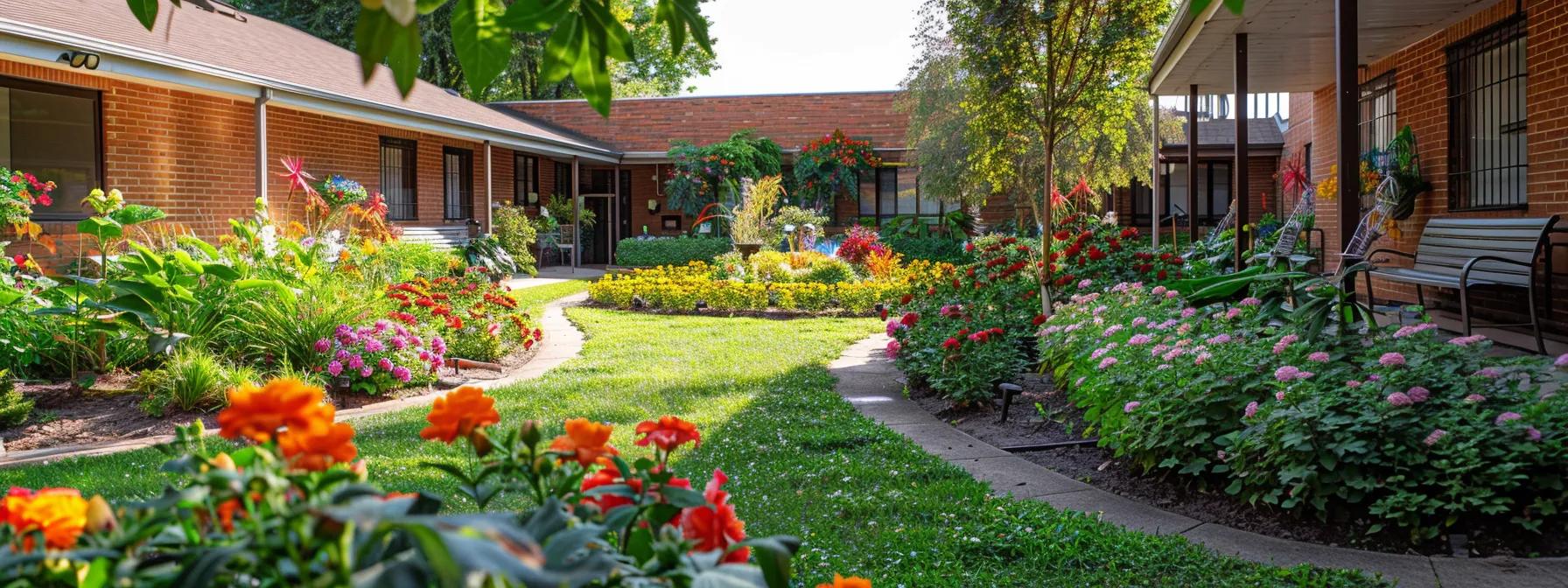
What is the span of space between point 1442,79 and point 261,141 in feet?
35.9

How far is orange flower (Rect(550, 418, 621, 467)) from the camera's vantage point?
52.6 inches

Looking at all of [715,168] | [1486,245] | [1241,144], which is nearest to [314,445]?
[1486,245]

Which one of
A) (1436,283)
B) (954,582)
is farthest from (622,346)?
(954,582)

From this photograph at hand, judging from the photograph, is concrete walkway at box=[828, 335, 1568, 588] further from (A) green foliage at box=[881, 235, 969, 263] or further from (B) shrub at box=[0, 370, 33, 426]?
(A) green foliage at box=[881, 235, 969, 263]

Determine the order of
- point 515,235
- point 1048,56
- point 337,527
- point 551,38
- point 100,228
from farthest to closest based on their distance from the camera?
point 515,235, point 1048,56, point 100,228, point 551,38, point 337,527

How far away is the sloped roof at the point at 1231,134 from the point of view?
24172 mm

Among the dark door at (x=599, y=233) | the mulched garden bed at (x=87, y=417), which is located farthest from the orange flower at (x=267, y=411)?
the dark door at (x=599, y=233)

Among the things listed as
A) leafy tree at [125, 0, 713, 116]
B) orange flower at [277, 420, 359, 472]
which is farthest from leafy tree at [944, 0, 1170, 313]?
orange flower at [277, 420, 359, 472]

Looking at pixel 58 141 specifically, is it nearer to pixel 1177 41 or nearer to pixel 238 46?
pixel 238 46

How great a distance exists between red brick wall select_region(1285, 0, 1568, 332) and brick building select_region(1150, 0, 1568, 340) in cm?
1

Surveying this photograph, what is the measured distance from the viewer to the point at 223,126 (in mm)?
13477

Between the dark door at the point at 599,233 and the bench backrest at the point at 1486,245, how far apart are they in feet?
63.8

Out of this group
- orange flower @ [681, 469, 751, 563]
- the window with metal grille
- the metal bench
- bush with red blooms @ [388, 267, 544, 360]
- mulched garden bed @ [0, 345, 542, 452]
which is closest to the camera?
orange flower @ [681, 469, 751, 563]

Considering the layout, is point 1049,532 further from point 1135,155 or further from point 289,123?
point 1135,155
